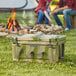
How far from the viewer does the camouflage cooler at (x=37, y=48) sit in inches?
151

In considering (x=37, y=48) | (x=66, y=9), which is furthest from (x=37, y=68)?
(x=66, y=9)

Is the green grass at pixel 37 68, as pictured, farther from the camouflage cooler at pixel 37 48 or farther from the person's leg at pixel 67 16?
the person's leg at pixel 67 16

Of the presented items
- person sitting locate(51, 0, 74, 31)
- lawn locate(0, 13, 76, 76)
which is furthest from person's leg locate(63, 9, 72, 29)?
lawn locate(0, 13, 76, 76)

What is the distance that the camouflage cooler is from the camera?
12.6ft

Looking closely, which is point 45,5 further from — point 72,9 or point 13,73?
point 13,73

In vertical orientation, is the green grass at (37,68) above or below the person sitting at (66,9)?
below

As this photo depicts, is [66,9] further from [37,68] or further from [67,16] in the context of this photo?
[37,68]

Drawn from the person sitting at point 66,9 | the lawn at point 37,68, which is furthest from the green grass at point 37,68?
the person sitting at point 66,9

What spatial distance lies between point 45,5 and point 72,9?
4.07 ft

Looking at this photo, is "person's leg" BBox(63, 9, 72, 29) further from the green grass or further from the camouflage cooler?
the camouflage cooler

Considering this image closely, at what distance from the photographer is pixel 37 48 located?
390 centimetres

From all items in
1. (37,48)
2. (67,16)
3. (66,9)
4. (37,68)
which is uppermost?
(66,9)

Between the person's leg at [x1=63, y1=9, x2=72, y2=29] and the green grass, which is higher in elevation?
the person's leg at [x1=63, y1=9, x2=72, y2=29]

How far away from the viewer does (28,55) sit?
13.0ft
